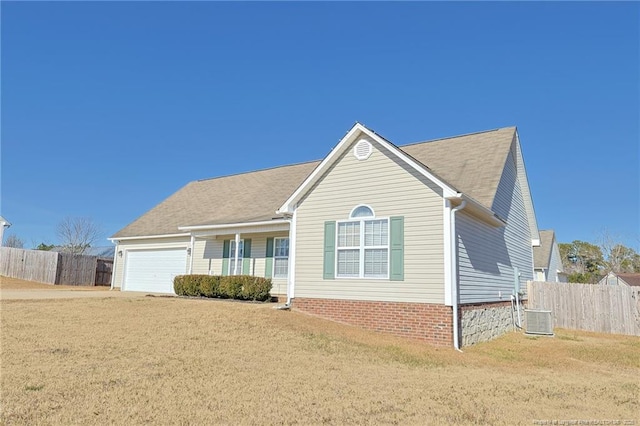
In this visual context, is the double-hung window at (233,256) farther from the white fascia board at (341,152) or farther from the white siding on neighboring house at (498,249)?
the white siding on neighboring house at (498,249)

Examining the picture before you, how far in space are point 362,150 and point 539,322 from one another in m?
8.30

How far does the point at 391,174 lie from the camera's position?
38.2ft

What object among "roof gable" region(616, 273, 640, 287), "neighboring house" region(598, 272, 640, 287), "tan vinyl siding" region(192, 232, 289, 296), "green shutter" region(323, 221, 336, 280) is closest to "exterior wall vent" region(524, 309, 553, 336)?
"green shutter" region(323, 221, 336, 280)

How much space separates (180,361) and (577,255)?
203ft

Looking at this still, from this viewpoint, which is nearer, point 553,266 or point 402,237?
point 402,237

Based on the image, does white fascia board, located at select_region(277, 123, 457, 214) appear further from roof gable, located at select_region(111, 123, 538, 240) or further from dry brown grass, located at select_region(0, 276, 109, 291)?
dry brown grass, located at select_region(0, 276, 109, 291)

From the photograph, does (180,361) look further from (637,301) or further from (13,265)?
(13,265)

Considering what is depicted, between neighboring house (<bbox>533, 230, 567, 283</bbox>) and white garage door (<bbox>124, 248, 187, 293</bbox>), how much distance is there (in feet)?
72.6

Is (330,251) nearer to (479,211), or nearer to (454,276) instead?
(454,276)

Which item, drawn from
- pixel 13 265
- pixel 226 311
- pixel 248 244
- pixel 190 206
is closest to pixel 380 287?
pixel 226 311

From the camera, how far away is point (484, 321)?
12273mm

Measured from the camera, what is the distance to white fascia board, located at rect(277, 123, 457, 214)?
10.7 m

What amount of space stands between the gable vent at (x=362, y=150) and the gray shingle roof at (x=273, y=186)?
2.01 metres

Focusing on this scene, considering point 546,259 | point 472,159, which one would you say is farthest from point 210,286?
point 546,259
